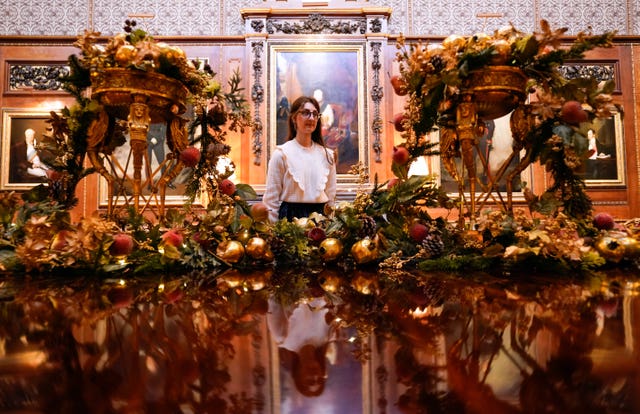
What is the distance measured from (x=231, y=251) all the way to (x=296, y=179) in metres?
1.04

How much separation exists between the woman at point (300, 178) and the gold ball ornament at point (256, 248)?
90 cm

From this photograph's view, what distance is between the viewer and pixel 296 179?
2.39 meters

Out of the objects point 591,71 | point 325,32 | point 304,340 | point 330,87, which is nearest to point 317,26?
point 325,32

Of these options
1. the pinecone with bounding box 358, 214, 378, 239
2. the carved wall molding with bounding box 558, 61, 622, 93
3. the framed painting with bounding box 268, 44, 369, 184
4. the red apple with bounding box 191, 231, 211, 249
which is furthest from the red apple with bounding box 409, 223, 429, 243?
the carved wall molding with bounding box 558, 61, 622, 93

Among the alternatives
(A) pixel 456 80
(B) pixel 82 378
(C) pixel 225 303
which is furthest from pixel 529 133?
(B) pixel 82 378

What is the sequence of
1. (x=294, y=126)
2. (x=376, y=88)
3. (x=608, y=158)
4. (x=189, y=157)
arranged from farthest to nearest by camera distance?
1. (x=608, y=158)
2. (x=376, y=88)
3. (x=294, y=126)
4. (x=189, y=157)

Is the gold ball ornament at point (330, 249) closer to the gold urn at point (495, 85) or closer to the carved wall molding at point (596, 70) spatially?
the gold urn at point (495, 85)

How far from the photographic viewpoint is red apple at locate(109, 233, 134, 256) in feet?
4.12

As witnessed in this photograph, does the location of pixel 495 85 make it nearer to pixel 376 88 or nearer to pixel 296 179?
pixel 296 179

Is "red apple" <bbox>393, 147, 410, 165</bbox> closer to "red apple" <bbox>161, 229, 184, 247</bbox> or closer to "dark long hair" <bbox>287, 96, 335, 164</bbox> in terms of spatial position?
"red apple" <bbox>161, 229, 184, 247</bbox>

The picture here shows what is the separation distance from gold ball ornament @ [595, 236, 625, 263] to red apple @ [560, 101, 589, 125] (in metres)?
0.39

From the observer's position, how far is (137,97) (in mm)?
1487

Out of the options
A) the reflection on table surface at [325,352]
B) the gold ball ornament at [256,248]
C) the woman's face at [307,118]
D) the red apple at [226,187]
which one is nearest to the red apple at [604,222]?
the reflection on table surface at [325,352]

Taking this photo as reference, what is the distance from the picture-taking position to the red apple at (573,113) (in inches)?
54.2
